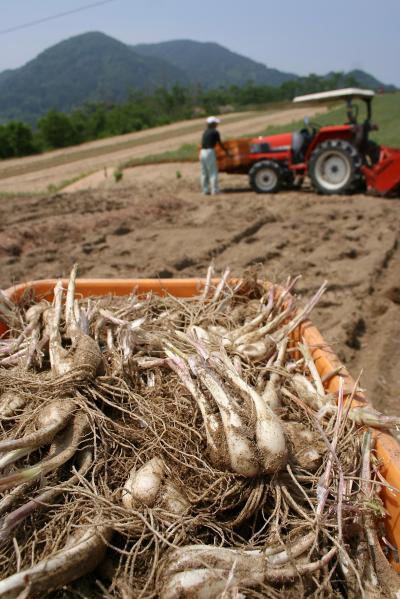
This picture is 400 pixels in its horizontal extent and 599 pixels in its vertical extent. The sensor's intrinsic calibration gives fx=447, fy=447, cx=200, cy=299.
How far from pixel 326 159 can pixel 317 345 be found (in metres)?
7.53

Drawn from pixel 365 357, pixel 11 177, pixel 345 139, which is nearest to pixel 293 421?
pixel 365 357

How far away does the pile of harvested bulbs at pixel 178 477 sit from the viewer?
4.80ft

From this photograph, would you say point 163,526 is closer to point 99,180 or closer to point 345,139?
point 345,139

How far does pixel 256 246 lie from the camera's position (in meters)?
6.28

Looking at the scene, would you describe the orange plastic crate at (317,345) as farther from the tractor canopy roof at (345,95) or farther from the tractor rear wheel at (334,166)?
the tractor canopy roof at (345,95)

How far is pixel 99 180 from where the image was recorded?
50.6 feet

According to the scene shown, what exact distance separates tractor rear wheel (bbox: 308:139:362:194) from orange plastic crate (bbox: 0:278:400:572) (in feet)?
22.0

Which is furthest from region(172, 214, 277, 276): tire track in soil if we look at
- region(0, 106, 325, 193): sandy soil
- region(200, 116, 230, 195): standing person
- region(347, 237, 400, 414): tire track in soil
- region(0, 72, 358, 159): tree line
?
region(0, 72, 358, 159): tree line

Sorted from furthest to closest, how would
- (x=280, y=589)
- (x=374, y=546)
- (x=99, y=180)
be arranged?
(x=99, y=180) → (x=374, y=546) → (x=280, y=589)

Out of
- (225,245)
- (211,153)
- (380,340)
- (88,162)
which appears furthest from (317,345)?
(88,162)

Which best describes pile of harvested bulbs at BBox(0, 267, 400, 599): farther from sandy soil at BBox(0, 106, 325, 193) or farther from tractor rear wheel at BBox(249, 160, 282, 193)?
sandy soil at BBox(0, 106, 325, 193)

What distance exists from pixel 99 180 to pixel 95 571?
49.4 ft

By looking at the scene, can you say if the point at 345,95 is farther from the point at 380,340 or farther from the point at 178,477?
the point at 178,477

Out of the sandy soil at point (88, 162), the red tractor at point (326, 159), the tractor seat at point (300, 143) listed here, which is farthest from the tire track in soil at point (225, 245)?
the sandy soil at point (88, 162)
